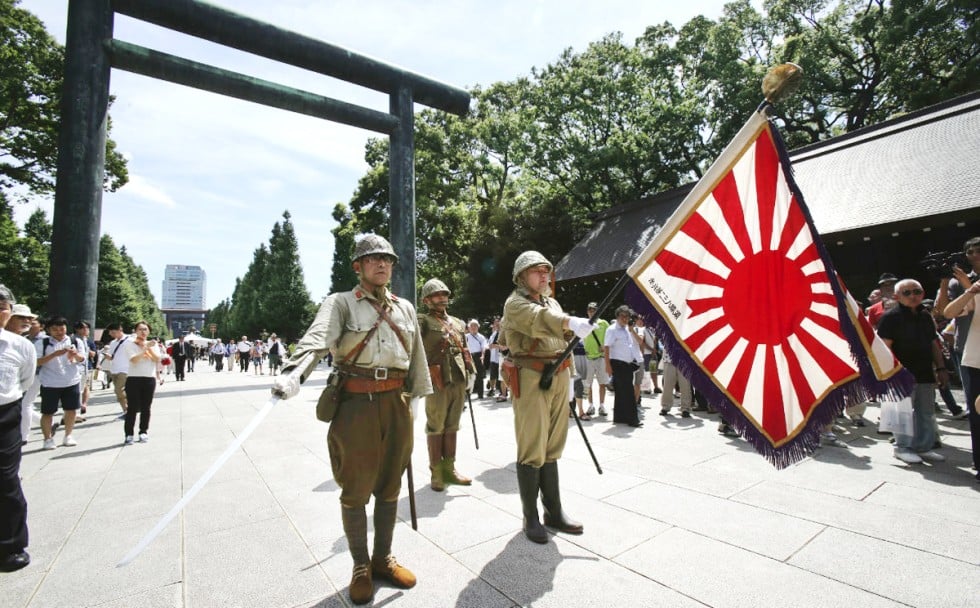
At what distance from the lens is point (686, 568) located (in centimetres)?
295

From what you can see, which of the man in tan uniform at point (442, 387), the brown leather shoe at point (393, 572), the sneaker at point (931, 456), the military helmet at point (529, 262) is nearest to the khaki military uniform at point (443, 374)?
the man in tan uniform at point (442, 387)

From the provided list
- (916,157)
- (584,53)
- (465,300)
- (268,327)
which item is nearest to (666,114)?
(584,53)

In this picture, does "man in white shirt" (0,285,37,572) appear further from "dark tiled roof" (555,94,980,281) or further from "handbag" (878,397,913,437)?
"dark tiled roof" (555,94,980,281)

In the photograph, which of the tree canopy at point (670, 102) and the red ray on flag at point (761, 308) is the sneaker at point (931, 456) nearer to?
the red ray on flag at point (761, 308)

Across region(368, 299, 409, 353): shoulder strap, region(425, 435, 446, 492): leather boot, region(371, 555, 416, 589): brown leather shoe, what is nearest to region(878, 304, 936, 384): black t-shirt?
region(425, 435, 446, 492): leather boot

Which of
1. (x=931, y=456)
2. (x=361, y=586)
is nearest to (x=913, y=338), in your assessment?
(x=931, y=456)

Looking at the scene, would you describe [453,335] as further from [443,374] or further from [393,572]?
[393,572]

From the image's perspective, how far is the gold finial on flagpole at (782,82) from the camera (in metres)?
2.73

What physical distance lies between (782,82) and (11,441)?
232 inches

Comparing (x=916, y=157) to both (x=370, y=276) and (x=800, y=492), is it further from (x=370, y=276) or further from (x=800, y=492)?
(x=370, y=276)

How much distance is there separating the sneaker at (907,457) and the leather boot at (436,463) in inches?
196

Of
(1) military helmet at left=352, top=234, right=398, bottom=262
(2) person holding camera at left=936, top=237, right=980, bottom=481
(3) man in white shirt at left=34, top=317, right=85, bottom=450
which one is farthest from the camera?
(3) man in white shirt at left=34, top=317, right=85, bottom=450

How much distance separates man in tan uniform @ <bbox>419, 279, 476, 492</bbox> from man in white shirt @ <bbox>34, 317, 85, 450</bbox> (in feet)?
19.3

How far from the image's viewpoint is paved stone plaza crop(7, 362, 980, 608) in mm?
2766
